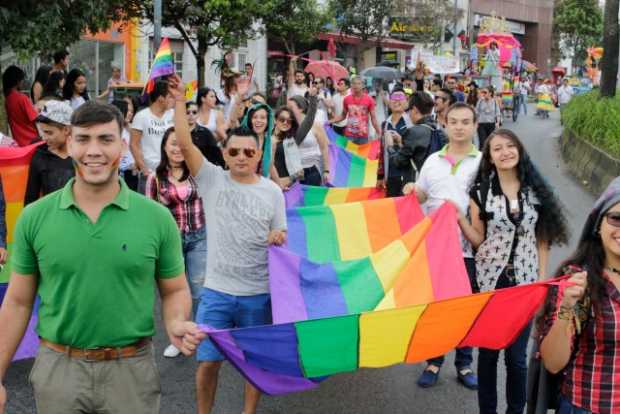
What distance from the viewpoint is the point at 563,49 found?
85.2 metres

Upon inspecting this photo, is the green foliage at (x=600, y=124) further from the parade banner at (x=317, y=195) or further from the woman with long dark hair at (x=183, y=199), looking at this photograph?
the woman with long dark hair at (x=183, y=199)

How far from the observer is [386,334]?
4242 mm

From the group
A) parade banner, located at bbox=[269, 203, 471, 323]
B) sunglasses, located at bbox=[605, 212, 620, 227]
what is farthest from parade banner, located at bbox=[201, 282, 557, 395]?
sunglasses, located at bbox=[605, 212, 620, 227]

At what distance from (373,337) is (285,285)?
0.84 meters

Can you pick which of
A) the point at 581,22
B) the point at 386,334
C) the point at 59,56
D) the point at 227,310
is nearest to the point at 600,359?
the point at 386,334

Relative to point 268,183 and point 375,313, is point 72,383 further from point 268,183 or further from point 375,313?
point 268,183

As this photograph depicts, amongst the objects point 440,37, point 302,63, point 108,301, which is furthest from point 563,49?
point 108,301

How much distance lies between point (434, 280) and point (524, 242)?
806 mm

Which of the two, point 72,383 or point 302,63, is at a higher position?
point 302,63

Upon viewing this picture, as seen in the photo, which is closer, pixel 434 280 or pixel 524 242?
pixel 524 242

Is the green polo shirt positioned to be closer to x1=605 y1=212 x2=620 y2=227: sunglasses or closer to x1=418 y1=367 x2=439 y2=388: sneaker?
x1=605 y1=212 x2=620 y2=227: sunglasses

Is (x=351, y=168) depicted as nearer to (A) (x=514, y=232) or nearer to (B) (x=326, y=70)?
(A) (x=514, y=232)

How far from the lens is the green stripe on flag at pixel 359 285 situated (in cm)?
517

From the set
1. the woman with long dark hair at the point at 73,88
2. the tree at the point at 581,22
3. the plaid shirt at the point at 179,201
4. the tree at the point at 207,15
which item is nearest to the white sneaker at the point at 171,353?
the plaid shirt at the point at 179,201
